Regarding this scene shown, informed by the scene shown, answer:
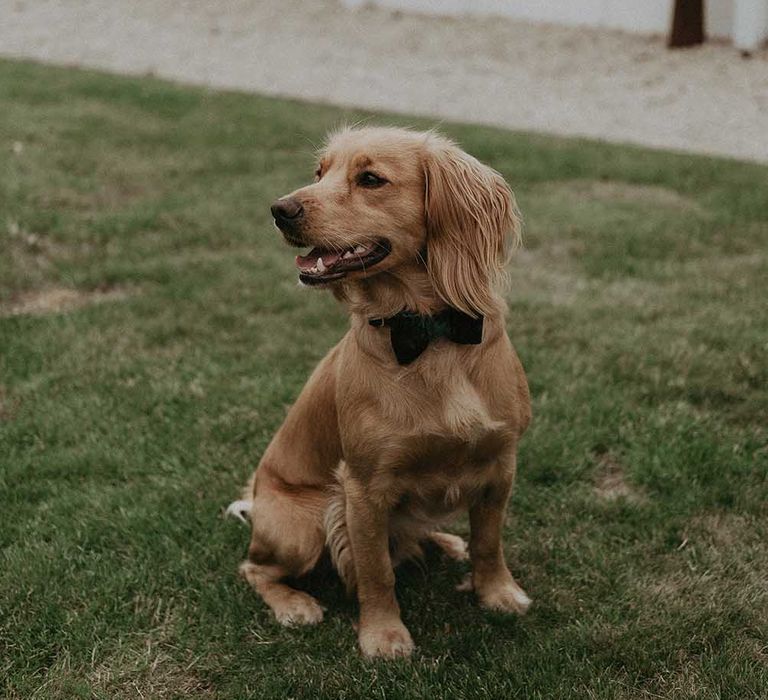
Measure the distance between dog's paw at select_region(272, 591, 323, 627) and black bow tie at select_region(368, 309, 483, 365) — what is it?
3.28 feet

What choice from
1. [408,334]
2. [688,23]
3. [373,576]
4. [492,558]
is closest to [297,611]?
[373,576]

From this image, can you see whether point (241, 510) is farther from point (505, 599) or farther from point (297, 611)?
point (505, 599)

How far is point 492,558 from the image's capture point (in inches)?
130

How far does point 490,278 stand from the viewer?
2965 millimetres

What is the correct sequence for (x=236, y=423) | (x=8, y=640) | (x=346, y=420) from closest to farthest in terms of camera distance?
(x=346, y=420) < (x=8, y=640) < (x=236, y=423)

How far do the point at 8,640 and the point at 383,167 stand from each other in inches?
80.7

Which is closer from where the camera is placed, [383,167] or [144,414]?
[383,167]

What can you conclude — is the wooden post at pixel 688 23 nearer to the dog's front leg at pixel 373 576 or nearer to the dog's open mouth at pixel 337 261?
the dog's open mouth at pixel 337 261

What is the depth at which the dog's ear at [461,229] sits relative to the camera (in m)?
2.91

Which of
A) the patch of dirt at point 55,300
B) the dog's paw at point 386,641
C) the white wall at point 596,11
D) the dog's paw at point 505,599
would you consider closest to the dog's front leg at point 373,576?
the dog's paw at point 386,641

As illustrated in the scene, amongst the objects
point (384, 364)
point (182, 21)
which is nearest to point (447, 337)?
point (384, 364)

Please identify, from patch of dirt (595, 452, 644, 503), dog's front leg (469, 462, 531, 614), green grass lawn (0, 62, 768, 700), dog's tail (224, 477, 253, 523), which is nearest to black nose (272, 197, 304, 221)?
dog's front leg (469, 462, 531, 614)

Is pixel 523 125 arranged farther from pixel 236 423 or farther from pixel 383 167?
pixel 383 167

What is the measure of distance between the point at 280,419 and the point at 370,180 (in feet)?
6.08
